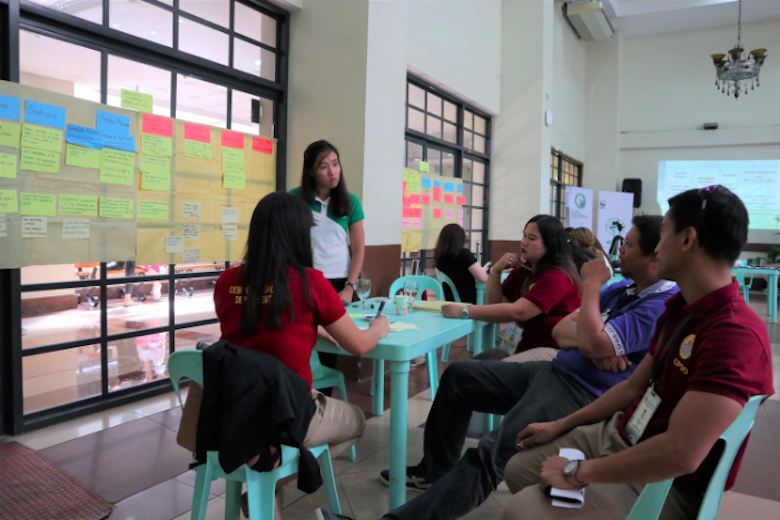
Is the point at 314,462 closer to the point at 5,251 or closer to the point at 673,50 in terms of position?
the point at 5,251

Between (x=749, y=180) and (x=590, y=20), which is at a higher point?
(x=590, y=20)

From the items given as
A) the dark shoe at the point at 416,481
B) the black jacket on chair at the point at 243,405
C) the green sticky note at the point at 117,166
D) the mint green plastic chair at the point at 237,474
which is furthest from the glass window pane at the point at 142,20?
the dark shoe at the point at 416,481

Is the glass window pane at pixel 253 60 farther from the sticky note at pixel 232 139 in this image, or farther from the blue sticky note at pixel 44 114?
the blue sticky note at pixel 44 114

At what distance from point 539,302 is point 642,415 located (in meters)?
0.99

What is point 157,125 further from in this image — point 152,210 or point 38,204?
point 38,204

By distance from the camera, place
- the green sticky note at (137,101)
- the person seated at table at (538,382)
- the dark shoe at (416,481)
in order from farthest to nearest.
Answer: the green sticky note at (137,101) < the dark shoe at (416,481) < the person seated at table at (538,382)

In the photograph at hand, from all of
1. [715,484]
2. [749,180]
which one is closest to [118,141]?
[715,484]

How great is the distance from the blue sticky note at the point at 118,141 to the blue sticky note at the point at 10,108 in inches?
14.7

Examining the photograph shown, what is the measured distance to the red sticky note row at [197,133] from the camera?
307 centimetres

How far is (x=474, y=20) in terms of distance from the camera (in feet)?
19.1

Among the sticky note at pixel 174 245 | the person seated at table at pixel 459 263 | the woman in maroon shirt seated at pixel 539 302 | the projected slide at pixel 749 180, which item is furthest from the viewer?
the projected slide at pixel 749 180

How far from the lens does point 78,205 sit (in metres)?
2.61

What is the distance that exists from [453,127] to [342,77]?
7.77 ft

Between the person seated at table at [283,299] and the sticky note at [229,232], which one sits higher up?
the sticky note at [229,232]
